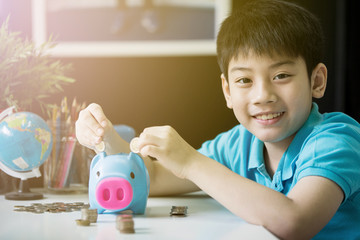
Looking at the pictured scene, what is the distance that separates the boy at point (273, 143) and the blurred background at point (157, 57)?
31.1 inches

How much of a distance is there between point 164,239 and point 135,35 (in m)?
1.43

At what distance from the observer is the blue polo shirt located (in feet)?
2.62

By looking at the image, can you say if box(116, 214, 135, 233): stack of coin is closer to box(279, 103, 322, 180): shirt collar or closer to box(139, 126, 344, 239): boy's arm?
A: box(139, 126, 344, 239): boy's arm

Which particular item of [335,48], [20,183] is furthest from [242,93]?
[335,48]

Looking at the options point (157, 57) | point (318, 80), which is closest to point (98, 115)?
point (318, 80)

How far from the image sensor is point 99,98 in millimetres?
2000

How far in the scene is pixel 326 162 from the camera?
0.80m

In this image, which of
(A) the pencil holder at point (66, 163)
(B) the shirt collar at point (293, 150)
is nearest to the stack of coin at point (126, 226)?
(B) the shirt collar at point (293, 150)

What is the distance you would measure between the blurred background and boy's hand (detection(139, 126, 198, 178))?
117 cm

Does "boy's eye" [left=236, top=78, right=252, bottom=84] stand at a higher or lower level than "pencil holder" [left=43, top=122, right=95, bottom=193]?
higher

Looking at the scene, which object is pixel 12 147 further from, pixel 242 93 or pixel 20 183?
pixel 242 93

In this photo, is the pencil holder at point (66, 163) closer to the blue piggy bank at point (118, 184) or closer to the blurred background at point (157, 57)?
the blue piggy bank at point (118, 184)

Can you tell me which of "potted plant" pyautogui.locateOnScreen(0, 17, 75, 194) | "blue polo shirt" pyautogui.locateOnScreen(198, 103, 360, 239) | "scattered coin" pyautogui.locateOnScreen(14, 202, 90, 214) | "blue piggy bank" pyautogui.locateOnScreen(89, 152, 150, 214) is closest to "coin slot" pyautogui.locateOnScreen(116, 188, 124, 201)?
"blue piggy bank" pyautogui.locateOnScreen(89, 152, 150, 214)

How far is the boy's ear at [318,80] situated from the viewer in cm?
104
